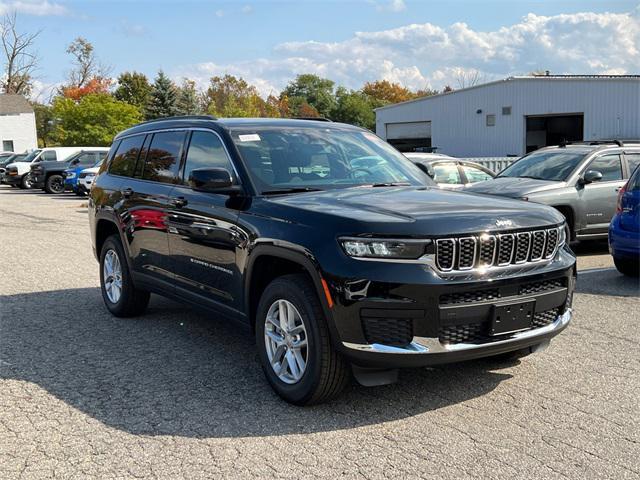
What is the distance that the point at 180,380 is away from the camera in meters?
4.91

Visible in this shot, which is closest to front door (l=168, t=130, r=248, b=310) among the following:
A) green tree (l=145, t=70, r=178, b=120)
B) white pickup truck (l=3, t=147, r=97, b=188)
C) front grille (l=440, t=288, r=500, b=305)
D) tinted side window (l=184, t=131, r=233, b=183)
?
tinted side window (l=184, t=131, r=233, b=183)

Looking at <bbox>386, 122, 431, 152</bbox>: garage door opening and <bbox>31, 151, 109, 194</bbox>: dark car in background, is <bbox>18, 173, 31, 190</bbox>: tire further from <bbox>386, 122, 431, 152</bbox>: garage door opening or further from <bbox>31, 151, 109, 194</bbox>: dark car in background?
<bbox>386, 122, 431, 152</bbox>: garage door opening

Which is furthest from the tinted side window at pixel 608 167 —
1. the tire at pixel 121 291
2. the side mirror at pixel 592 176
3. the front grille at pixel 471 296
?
the front grille at pixel 471 296

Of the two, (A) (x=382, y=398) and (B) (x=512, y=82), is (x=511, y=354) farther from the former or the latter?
(B) (x=512, y=82)

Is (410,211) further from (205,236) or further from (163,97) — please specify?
(163,97)

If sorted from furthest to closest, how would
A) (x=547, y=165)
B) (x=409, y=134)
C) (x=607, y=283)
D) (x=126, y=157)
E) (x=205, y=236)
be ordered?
(x=409, y=134), (x=547, y=165), (x=607, y=283), (x=126, y=157), (x=205, y=236)

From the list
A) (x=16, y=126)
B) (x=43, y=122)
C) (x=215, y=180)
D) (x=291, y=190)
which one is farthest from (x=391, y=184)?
(x=43, y=122)

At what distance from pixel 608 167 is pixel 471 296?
328 inches

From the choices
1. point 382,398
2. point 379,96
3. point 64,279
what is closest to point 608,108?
point 64,279

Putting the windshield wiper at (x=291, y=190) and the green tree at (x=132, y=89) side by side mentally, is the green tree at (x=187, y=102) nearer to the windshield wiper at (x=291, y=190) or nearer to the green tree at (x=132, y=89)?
the green tree at (x=132, y=89)

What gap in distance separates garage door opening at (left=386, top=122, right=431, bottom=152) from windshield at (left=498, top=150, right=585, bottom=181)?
91.1ft

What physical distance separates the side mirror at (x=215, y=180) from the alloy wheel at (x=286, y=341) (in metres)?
0.95

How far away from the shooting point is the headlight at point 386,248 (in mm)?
3906

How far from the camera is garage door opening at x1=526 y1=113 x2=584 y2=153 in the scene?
115ft
